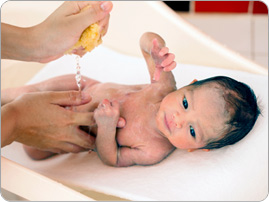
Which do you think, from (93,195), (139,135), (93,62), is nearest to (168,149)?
(139,135)

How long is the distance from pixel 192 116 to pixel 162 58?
137 mm

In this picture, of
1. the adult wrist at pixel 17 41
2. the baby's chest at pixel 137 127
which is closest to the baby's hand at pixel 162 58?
the baby's chest at pixel 137 127

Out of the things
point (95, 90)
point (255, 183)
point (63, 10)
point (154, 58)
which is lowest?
point (255, 183)

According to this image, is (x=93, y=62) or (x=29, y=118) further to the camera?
(x=93, y=62)

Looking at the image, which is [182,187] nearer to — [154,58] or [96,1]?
[154,58]

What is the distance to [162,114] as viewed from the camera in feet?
3.02

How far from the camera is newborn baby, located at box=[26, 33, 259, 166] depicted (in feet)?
2.88

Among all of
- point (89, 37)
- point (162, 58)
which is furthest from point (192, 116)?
point (89, 37)

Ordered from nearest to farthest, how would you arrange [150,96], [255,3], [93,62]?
[150,96]
[93,62]
[255,3]

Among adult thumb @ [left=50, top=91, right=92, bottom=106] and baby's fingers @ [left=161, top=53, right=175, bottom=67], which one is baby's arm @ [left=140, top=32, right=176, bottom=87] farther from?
adult thumb @ [left=50, top=91, right=92, bottom=106]

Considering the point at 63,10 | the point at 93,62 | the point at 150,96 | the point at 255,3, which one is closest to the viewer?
the point at 63,10

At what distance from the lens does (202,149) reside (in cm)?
98

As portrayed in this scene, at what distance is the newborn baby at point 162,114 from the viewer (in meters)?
0.88

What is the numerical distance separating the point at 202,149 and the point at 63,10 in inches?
17.4
